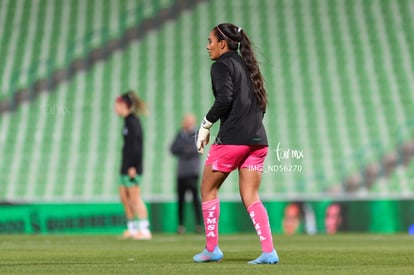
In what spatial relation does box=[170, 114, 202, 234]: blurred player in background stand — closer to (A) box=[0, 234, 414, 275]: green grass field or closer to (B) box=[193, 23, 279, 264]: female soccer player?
(A) box=[0, 234, 414, 275]: green grass field

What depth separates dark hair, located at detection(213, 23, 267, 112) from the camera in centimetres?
878

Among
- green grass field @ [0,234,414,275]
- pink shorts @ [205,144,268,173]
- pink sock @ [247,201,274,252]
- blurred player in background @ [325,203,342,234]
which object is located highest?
pink shorts @ [205,144,268,173]

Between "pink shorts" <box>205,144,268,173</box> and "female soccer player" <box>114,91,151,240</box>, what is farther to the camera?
"female soccer player" <box>114,91,151,240</box>

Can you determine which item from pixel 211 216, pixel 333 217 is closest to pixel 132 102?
pixel 333 217

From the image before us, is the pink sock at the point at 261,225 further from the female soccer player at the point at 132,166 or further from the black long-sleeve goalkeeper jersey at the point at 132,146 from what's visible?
the black long-sleeve goalkeeper jersey at the point at 132,146

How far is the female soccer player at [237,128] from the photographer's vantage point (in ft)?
28.5

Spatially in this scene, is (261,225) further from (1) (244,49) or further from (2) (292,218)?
(2) (292,218)

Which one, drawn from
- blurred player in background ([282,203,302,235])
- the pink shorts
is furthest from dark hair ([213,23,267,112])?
blurred player in background ([282,203,302,235])

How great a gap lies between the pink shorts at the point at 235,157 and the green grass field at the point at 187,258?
79 cm

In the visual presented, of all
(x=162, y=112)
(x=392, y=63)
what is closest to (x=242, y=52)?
(x=162, y=112)

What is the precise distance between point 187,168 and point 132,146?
2945 millimetres

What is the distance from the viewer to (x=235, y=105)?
8.74 m

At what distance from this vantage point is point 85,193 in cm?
2047

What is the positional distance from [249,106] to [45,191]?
12330 mm
